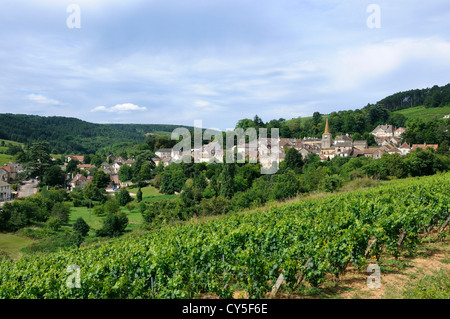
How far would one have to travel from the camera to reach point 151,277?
661 cm

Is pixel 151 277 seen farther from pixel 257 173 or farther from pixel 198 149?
pixel 198 149

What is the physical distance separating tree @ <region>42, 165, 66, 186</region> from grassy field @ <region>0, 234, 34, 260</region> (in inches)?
1362

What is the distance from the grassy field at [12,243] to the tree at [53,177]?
34.6 m

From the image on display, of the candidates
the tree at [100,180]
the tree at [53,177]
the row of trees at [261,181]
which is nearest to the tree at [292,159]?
the row of trees at [261,181]

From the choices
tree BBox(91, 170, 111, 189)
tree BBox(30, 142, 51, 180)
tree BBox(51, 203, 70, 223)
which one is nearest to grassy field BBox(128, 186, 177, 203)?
tree BBox(91, 170, 111, 189)

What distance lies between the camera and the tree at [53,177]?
2753 inches

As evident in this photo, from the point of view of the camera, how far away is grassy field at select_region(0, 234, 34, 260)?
30.5 meters

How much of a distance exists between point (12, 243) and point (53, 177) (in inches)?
1573

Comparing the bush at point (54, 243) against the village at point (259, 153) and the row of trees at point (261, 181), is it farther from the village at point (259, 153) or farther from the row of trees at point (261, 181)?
the village at point (259, 153)

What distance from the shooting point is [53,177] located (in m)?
70.4

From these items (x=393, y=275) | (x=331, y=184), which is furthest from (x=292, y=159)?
(x=393, y=275)

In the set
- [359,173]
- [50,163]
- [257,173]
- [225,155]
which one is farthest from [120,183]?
[359,173]

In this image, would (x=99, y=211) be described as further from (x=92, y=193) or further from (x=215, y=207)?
(x=215, y=207)
